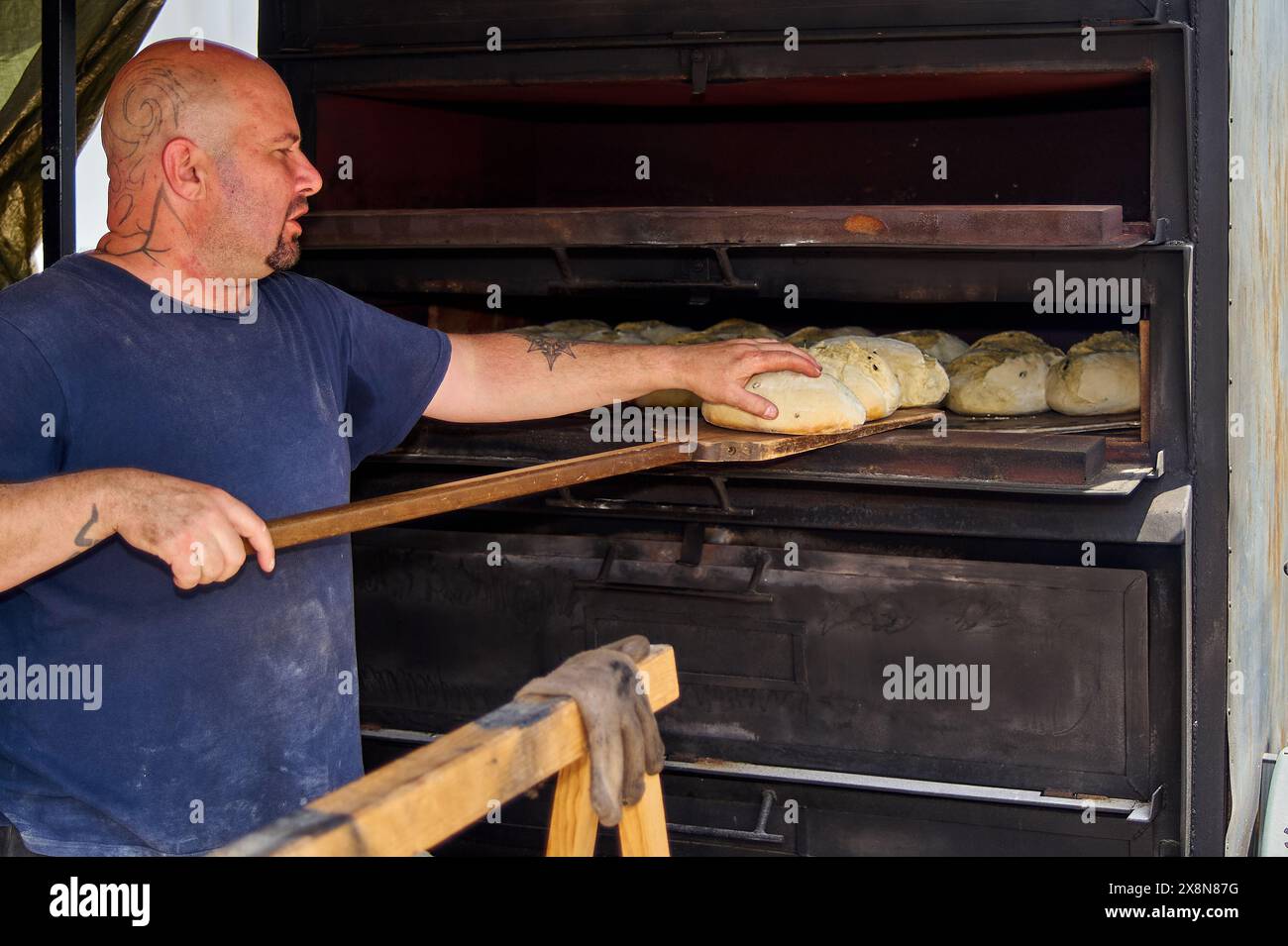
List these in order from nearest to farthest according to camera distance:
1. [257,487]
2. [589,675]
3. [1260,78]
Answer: [589,675] < [257,487] < [1260,78]

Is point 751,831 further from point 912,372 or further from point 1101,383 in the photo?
point 1101,383

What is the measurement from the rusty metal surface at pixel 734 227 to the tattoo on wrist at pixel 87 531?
1.18 m

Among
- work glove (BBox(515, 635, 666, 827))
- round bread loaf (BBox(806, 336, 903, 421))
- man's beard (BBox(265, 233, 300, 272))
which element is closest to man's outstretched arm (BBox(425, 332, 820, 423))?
round bread loaf (BBox(806, 336, 903, 421))

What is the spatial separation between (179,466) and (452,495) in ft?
1.59

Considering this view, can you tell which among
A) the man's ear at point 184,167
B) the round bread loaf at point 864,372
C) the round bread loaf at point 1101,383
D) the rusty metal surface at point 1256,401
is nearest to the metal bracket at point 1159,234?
the rusty metal surface at point 1256,401

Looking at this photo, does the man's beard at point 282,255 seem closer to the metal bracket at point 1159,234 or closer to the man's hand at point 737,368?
the man's hand at point 737,368

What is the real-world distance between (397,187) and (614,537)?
107cm

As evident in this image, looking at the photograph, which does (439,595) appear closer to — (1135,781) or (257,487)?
(257,487)

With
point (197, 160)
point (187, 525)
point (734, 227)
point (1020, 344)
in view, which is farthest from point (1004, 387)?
point (187, 525)

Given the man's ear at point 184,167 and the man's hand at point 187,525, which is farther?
the man's ear at point 184,167

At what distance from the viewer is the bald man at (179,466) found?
1.86 m

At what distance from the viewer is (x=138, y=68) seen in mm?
2064
